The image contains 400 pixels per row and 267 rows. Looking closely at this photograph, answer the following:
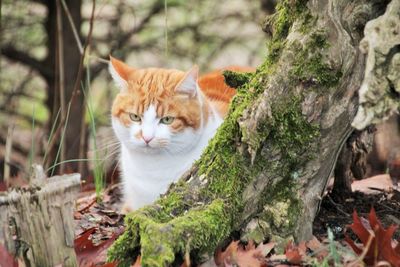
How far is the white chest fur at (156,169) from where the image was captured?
11.7 feet

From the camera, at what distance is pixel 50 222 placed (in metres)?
2.02

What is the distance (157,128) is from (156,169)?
8.8 inches

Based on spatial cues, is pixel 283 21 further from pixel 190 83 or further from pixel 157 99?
pixel 157 99

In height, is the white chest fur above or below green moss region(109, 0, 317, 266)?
below

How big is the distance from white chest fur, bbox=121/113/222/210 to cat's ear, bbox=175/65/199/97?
0.21m

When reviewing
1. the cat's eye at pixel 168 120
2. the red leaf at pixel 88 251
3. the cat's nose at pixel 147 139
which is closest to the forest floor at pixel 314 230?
the red leaf at pixel 88 251

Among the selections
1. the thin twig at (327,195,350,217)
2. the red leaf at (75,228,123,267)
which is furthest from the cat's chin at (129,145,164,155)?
the red leaf at (75,228,123,267)

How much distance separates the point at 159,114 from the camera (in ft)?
11.7

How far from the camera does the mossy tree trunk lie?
243 cm

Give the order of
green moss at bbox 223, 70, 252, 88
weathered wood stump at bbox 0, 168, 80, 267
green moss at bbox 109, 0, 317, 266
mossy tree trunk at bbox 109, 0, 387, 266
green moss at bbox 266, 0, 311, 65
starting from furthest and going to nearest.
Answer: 1. green moss at bbox 223, 70, 252, 88
2. green moss at bbox 266, 0, 311, 65
3. mossy tree trunk at bbox 109, 0, 387, 266
4. green moss at bbox 109, 0, 317, 266
5. weathered wood stump at bbox 0, 168, 80, 267

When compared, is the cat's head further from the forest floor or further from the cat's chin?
the forest floor

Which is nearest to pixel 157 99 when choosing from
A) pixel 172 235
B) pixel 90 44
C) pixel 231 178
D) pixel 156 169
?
pixel 156 169

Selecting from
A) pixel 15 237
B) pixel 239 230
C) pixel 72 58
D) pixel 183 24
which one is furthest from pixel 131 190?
pixel 183 24

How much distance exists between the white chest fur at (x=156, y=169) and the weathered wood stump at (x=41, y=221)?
4.80 feet
